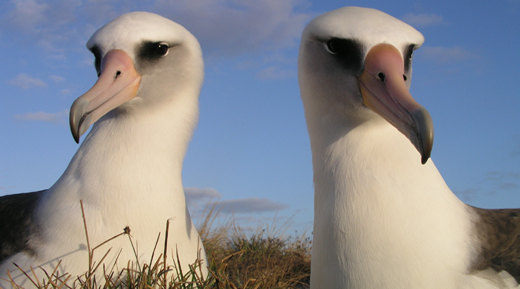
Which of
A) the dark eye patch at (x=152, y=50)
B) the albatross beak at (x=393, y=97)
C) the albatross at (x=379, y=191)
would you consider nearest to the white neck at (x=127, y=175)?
the dark eye patch at (x=152, y=50)

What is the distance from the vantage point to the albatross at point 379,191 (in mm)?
2422

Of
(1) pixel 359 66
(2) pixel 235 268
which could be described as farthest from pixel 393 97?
(2) pixel 235 268

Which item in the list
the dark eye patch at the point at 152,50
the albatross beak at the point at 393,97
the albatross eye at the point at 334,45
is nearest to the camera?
the albatross beak at the point at 393,97

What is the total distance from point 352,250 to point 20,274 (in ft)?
6.39

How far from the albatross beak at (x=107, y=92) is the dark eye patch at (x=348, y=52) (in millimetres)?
1329

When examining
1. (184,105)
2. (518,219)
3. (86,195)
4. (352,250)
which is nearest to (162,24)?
(184,105)

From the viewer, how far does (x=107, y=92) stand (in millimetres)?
2873

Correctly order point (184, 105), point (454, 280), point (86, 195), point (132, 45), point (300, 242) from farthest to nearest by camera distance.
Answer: point (300, 242)
point (184, 105)
point (132, 45)
point (86, 195)
point (454, 280)

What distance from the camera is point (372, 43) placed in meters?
2.60

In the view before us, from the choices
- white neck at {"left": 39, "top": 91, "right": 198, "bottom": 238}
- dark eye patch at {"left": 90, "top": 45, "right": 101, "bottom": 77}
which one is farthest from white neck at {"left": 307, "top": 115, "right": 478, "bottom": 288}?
dark eye patch at {"left": 90, "top": 45, "right": 101, "bottom": 77}

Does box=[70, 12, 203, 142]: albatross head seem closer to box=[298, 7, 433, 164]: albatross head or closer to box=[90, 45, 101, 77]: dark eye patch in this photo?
box=[90, 45, 101, 77]: dark eye patch

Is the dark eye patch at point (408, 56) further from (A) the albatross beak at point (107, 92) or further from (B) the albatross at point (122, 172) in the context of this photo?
(A) the albatross beak at point (107, 92)

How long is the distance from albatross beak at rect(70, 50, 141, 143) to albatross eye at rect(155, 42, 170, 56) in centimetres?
27

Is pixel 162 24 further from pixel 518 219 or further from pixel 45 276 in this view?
pixel 518 219
